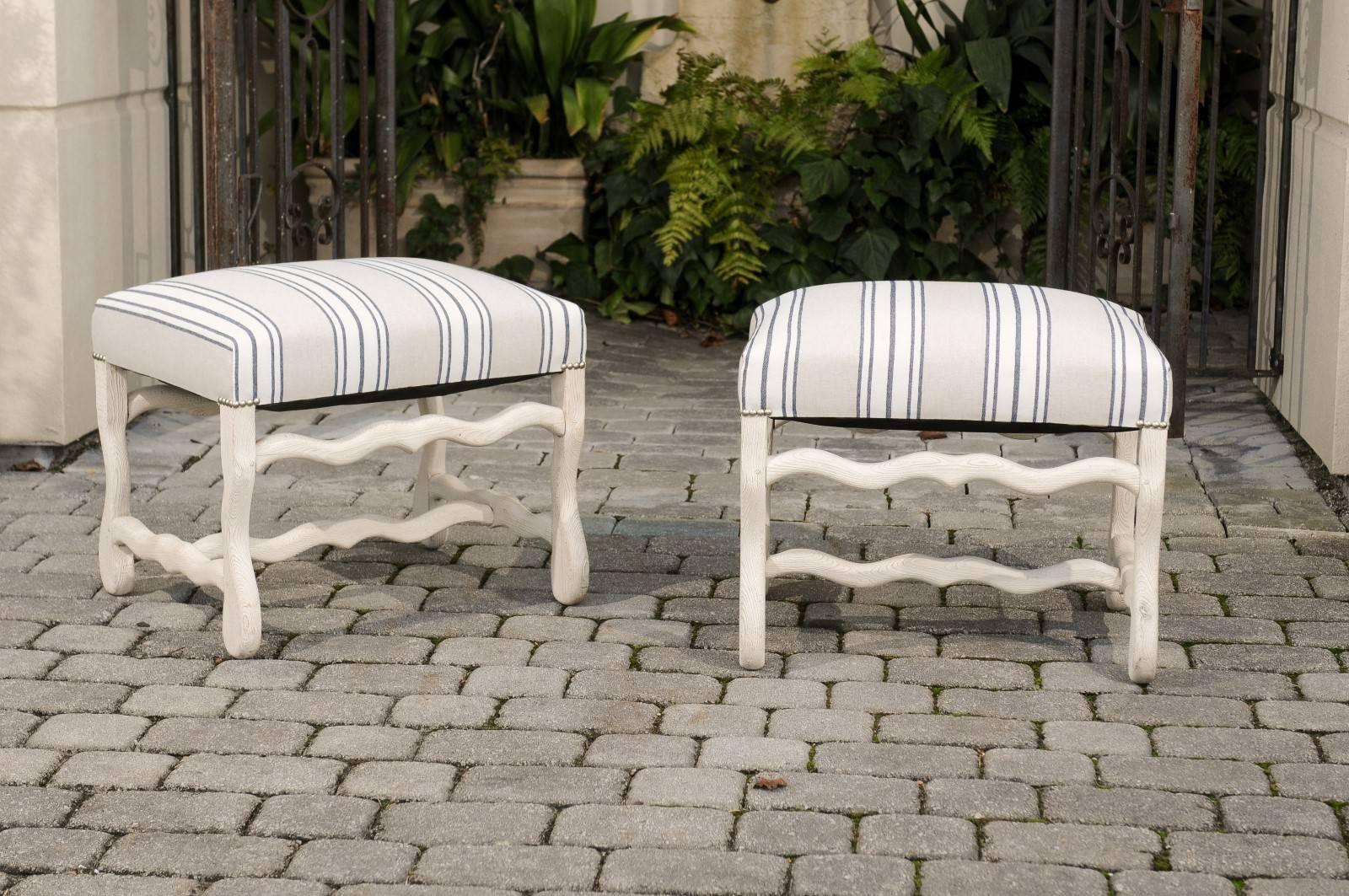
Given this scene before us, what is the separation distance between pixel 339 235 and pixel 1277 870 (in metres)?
3.93

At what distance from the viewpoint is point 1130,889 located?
8.04ft

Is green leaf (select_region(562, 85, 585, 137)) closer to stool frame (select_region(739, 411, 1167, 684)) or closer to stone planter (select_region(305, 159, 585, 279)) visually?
stone planter (select_region(305, 159, 585, 279))

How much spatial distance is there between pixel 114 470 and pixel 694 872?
5.84 feet

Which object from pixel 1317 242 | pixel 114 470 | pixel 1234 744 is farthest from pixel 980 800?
pixel 1317 242

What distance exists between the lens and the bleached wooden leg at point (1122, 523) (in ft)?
11.8

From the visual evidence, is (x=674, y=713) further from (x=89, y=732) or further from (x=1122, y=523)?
(x=1122, y=523)

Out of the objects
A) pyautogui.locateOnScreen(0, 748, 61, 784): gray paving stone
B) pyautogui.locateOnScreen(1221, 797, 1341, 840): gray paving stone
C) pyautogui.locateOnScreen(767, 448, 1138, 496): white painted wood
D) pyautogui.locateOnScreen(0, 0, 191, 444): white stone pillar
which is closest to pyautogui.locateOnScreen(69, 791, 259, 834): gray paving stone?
pyautogui.locateOnScreen(0, 748, 61, 784): gray paving stone

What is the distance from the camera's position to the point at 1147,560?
128 inches

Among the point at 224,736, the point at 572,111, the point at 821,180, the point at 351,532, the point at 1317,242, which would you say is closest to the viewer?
the point at 224,736

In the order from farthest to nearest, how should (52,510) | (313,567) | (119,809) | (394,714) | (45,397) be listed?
(45,397) → (52,510) → (313,567) → (394,714) → (119,809)

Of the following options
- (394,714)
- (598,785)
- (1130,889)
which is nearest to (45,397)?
(394,714)

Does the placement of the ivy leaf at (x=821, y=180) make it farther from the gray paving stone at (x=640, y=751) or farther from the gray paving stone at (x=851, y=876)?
the gray paving stone at (x=851, y=876)

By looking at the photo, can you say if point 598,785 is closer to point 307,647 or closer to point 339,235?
point 307,647

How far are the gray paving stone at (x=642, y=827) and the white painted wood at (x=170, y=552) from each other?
107 centimetres
